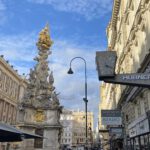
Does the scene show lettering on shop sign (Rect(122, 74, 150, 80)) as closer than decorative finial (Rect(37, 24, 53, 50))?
Yes

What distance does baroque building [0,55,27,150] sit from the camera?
62.9 m

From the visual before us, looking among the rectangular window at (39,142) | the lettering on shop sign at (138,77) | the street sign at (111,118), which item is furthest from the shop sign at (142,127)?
the rectangular window at (39,142)

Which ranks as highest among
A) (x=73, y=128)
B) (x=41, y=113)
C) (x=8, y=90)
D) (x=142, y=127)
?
(x=8, y=90)

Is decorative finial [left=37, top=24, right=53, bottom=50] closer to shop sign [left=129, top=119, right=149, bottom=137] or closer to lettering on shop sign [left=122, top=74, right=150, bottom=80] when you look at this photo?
shop sign [left=129, top=119, right=149, bottom=137]

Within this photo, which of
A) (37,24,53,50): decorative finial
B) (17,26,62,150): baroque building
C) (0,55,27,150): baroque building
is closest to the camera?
(17,26,62,150): baroque building

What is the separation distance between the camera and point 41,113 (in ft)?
120

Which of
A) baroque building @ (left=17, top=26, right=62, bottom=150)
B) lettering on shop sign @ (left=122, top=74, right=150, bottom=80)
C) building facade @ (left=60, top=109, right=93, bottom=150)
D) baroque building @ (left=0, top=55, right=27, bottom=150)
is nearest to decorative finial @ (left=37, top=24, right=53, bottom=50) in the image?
baroque building @ (left=17, top=26, right=62, bottom=150)

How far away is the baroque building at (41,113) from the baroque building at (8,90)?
22796 mm

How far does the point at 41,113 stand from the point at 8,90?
1302 inches

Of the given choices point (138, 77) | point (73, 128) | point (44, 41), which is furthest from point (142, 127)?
point (73, 128)

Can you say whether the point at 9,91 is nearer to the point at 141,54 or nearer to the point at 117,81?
the point at 141,54

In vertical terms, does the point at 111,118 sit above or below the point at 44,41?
below

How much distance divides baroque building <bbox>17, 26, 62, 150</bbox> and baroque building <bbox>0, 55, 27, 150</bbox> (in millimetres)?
22796

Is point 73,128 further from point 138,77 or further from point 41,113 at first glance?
point 138,77
